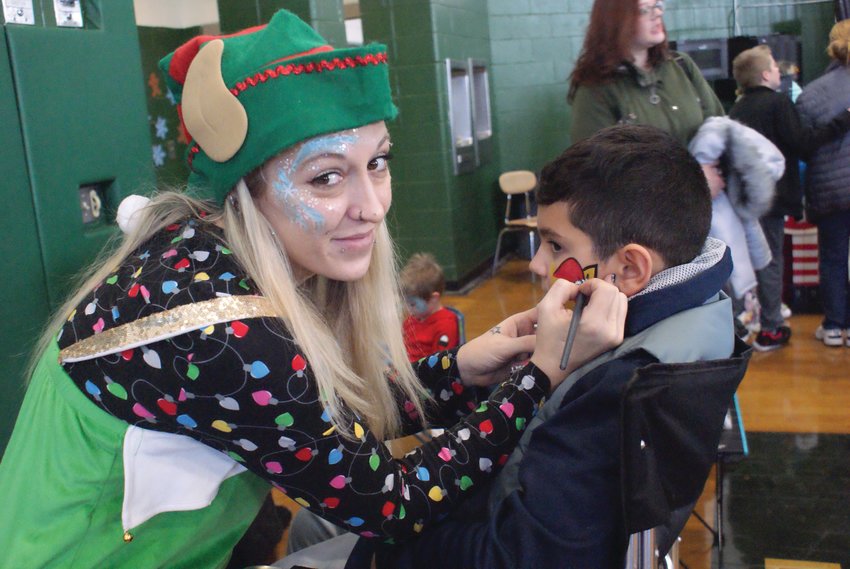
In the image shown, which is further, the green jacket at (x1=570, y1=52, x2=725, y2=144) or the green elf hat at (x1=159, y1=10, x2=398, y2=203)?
the green jacket at (x1=570, y1=52, x2=725, y2=144)

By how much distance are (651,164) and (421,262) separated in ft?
6.73

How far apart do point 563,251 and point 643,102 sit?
4.61ft

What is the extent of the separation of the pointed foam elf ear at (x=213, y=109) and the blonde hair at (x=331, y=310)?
68 mm

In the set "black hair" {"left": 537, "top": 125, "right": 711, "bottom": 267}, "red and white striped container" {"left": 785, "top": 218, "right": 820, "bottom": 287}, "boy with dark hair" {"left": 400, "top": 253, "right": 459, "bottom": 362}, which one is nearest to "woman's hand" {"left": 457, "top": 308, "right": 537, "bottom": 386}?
"black hair" {"left": 537, "top": 125, "right": 711, "bottom": 267}

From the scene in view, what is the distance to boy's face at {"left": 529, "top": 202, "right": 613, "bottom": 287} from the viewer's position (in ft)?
4.42

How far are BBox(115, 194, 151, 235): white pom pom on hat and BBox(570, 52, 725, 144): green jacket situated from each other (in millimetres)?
1608

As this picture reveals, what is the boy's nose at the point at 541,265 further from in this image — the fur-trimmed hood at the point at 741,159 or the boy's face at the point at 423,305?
the boy's face at the point at 423,305

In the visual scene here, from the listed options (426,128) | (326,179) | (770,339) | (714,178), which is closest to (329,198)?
(326,179)

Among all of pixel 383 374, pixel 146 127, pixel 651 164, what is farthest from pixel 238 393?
pixel 146 127

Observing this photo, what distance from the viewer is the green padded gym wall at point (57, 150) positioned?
160 cm

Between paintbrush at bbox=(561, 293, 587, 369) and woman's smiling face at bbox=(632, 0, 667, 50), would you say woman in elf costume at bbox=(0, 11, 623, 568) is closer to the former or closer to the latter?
paintbrush at bbox=(561, 293, 587, 369)

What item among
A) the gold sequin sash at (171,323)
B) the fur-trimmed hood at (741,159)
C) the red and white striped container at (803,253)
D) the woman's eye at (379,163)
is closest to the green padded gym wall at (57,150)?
the gold sequin sash at (171,323)

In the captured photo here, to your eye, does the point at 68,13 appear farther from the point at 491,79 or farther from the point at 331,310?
the point at 491,79

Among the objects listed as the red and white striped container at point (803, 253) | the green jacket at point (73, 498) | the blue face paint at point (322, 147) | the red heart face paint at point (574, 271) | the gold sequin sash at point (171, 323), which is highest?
the blue face paint at point (322, 147)
